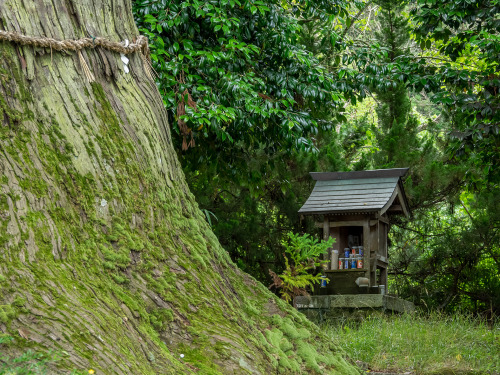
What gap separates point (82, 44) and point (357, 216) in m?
6.90

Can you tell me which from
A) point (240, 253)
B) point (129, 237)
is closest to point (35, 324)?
point (129, 237)

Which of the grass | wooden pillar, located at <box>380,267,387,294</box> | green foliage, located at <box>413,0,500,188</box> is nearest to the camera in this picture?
the grass

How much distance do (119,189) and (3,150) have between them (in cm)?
58

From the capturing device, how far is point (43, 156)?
2.62m

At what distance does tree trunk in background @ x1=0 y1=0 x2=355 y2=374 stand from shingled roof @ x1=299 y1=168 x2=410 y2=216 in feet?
18.7

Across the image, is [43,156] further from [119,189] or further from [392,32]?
[392,32]

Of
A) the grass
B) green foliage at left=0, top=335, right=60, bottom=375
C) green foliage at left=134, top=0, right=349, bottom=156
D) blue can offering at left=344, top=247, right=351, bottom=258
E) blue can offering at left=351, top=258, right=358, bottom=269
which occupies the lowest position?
the grass

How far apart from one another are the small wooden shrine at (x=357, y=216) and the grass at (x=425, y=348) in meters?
2.65

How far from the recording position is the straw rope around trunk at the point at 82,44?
272 cm

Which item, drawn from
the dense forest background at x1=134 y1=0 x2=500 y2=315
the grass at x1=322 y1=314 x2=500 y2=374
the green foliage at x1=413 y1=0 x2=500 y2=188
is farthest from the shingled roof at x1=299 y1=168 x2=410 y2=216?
the grass at x1=322 y1=314 x2=500 y2=374

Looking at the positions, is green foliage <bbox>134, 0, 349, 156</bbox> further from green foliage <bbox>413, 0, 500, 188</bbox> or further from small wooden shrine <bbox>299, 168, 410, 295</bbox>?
small wooden shrine <bbox>299, 168, 410, 295</bbox>

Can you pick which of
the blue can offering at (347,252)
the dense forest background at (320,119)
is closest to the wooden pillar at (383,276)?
the blue can offering at (347,252)

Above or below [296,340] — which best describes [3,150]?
above

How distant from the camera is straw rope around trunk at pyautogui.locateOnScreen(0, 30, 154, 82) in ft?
8.93
